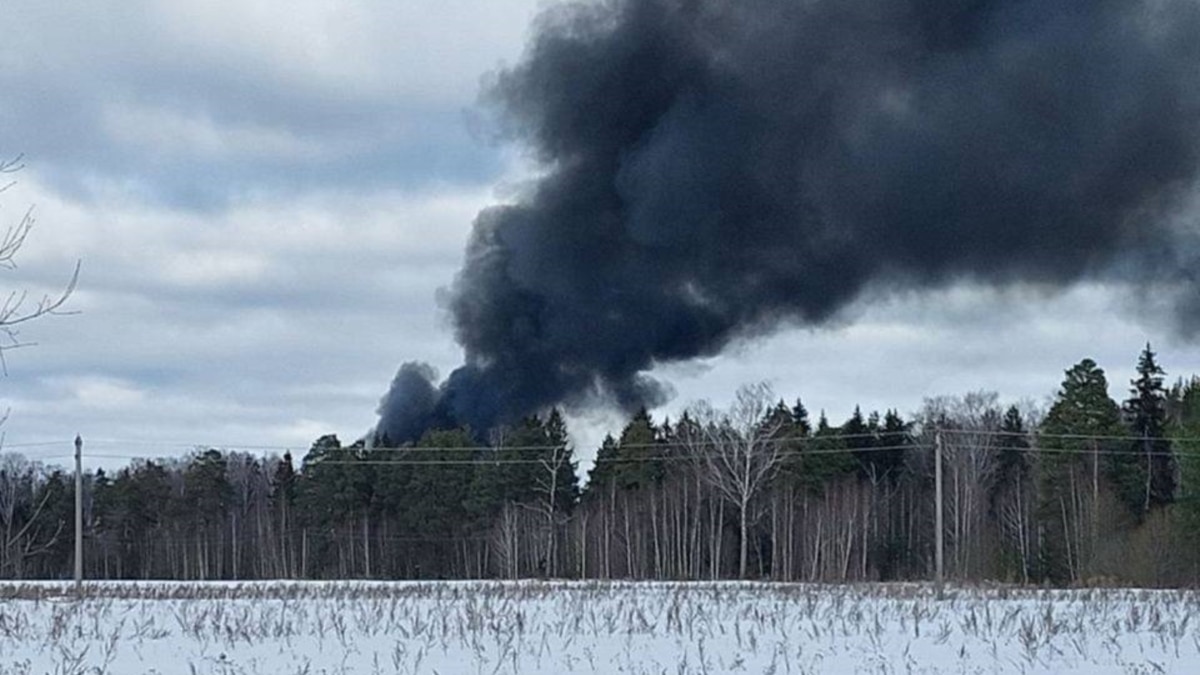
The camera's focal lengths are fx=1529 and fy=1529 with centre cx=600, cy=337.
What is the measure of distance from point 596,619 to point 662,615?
1512mm

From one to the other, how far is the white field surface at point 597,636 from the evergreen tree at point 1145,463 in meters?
38.4

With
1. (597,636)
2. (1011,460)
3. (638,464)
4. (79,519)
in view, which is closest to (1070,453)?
(1011,460)

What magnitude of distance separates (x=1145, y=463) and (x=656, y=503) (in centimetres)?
2087

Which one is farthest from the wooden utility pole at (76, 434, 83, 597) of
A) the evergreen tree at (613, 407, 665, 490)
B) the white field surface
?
the evergreen tree at (613, 407, 665, 490)

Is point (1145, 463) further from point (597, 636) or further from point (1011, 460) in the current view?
point (597, 636)

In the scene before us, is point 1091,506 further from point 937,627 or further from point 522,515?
point 937,627

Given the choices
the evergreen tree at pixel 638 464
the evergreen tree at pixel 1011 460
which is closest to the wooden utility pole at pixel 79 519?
the evergreen tree at pixel 638 464

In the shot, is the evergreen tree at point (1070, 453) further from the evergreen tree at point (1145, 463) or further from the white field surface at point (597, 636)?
the white field surface at point (597, 636)

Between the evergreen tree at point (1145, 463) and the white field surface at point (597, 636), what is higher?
the evergreen tree at point (1145, 463)

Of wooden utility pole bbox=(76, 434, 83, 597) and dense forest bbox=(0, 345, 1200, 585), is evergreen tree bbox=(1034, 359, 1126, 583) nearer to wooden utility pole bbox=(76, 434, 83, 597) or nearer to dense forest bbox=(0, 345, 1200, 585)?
dense forest bbox=(0, 345, 1200, 585)

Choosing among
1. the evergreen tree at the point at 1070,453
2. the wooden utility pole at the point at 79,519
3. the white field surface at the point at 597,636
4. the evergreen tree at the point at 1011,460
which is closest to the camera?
the white field surface at the point at 597,636

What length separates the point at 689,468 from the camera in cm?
6744

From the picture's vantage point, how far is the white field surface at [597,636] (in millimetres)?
14180

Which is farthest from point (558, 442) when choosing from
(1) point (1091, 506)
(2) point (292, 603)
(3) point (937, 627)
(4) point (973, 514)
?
(3) point (937, 627)
